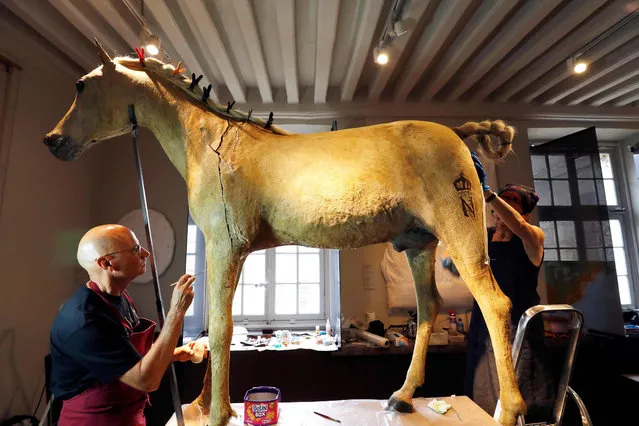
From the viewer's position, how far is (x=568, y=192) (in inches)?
122

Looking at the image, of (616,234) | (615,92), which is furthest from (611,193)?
(615,92)

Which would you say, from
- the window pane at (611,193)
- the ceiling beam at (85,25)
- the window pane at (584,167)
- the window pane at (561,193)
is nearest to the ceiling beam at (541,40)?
the window pane at (584,167)

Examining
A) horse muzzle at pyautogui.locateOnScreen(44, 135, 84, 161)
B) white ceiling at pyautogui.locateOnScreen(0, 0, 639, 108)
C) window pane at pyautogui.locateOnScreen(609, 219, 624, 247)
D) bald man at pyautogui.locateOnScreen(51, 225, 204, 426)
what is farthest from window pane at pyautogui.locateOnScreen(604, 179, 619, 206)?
horse muzzle at pyautogui.locateOnScreen(44, 135, 84, 161)

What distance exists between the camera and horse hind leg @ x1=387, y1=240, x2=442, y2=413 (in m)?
1.29

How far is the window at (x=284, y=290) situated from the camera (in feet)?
12.2

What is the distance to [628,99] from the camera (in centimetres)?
335

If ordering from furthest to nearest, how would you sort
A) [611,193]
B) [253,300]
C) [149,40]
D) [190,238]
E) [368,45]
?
[611,193], [253,300], [190,238], [368,45], [149,40]

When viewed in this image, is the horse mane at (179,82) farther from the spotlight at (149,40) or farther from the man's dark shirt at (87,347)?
the spotlight at (149,40)

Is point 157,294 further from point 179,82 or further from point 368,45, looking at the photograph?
point 368,45

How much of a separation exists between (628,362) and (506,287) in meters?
2.17

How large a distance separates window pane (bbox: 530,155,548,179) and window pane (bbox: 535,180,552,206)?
60 millimetres

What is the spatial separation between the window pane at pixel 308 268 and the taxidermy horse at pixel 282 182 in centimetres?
270

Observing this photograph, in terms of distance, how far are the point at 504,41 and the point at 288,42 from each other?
4.99 feet

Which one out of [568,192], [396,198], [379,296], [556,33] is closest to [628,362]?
[568,192]
